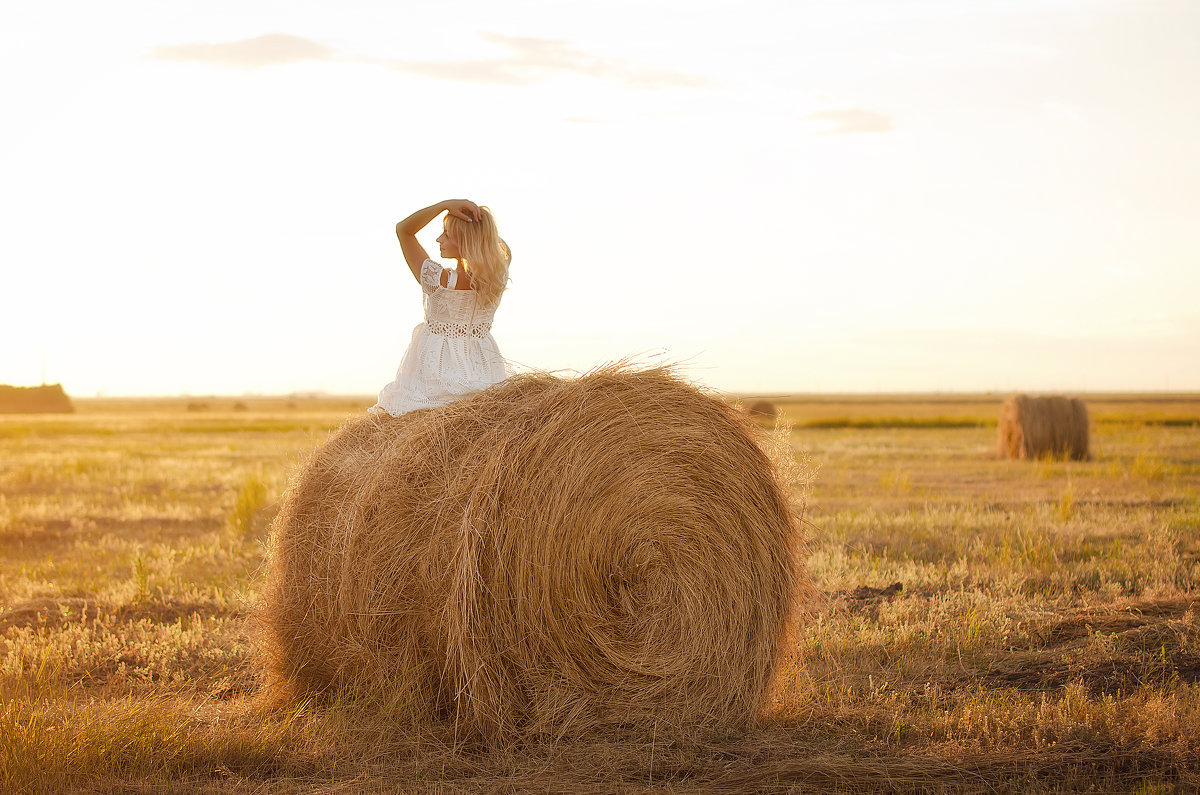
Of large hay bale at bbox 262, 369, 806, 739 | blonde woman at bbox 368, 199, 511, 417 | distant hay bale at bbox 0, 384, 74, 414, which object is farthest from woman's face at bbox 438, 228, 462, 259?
distant hay bale at bbox 0, 384, 74, 414

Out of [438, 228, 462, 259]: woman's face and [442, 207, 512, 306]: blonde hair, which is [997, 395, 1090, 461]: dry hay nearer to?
[442, 207, 512, 306]: blonde hair

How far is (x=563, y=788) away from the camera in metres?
4.36

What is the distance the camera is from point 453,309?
5.98m

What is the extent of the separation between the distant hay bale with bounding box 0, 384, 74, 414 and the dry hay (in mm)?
68097

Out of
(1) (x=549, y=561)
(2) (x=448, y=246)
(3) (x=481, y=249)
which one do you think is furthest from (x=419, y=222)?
(1) (x=549, y=561)

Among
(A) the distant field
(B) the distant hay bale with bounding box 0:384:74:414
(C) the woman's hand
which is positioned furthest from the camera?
(B) the distant hay bale with bounding box 0:384:74:414

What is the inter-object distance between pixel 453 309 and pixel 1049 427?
19946 millimetres

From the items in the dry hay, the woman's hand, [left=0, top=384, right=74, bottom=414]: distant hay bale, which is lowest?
the dry hay

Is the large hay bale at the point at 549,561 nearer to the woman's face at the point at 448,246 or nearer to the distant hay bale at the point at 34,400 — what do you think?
the woman's face at the point at 448,246

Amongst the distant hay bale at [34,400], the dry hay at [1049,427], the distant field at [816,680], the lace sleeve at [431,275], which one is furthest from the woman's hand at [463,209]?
the distant hay bale at [34,400]

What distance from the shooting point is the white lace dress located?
591 cm

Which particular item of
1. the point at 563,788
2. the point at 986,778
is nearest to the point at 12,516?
the point at 563,788

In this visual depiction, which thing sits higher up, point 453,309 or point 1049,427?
point 453,309

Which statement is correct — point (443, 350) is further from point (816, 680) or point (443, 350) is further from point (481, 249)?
point (816, 680)
